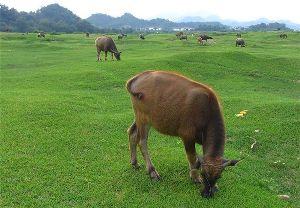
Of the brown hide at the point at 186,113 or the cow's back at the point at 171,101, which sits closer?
the brown hide at the point at 186,113

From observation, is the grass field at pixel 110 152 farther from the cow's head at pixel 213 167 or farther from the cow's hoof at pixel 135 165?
the cow's head at pixel 213 167

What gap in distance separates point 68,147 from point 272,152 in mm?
6147

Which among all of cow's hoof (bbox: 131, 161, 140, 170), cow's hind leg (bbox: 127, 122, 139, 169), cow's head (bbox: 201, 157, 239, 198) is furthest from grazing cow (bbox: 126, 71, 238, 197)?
cow's hoof (bbox: 131, 161, 140, 170)

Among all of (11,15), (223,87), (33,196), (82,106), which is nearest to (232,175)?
(33,196)

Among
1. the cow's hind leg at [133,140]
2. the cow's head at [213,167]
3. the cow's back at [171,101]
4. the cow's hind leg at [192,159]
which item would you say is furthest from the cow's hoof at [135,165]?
the cow's head at [213,167]

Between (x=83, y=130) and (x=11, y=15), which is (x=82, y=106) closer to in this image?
(x=83, y=130)

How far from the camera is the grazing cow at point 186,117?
8539 mm

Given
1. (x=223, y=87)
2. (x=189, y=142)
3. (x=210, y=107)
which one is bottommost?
(x=223, y=87)

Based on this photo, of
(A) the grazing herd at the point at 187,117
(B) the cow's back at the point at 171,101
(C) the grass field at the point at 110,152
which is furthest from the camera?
(C) the grass field at the point at 110,152

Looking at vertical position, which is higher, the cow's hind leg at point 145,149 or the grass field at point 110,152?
the cow's hind leg at point 145,149

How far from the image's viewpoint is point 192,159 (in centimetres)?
919

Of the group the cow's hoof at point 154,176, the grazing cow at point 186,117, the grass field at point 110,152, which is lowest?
the grass field at point 110,152

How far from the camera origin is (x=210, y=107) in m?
8.82

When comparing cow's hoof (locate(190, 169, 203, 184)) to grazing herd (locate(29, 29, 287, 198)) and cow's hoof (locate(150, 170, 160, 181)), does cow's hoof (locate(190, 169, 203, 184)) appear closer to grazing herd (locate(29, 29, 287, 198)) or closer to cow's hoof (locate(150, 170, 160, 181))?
grazing herd (locate(29, 29, 287, 198))
